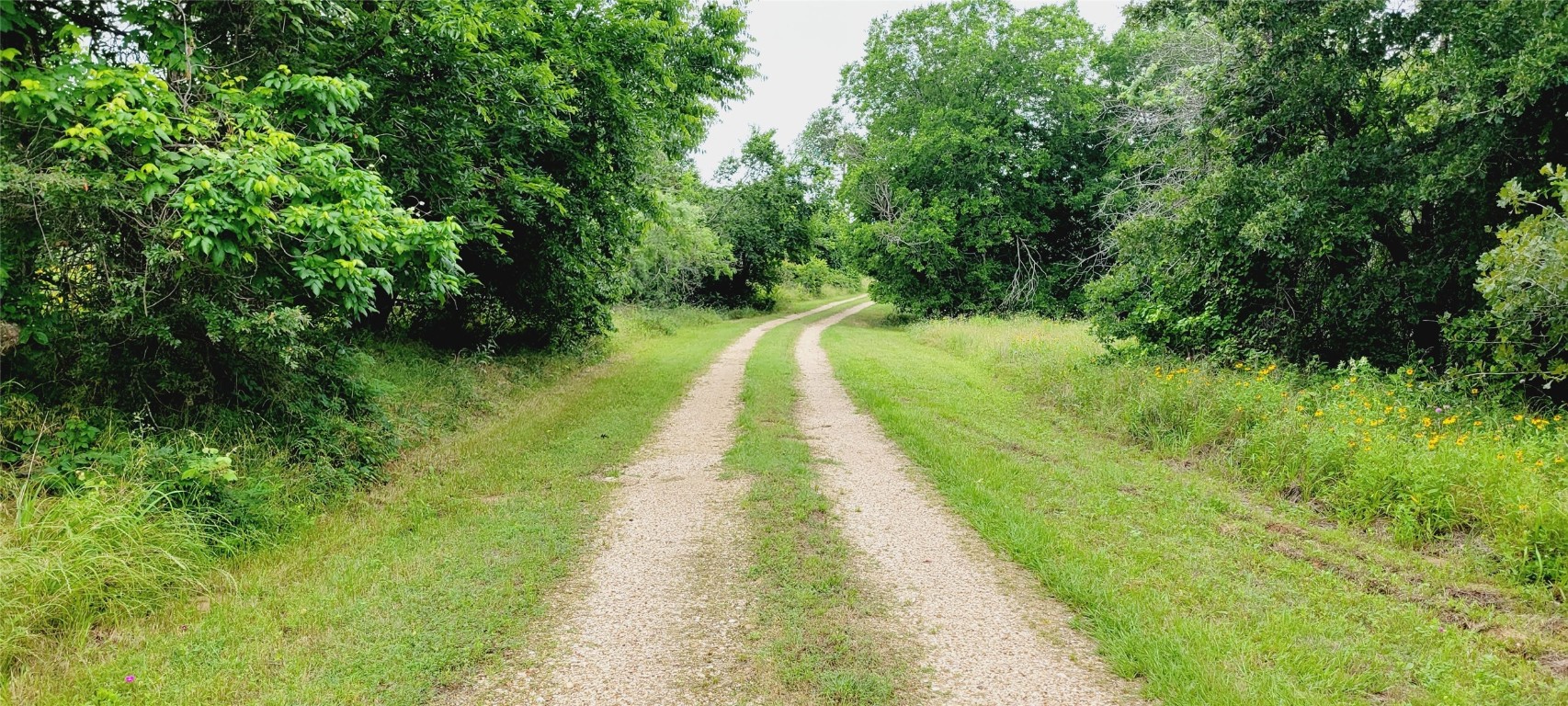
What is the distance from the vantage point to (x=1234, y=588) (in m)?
4.34

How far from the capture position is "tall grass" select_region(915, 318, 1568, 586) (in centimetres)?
495

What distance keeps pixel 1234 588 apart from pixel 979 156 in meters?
28.2

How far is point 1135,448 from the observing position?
26.6 ft

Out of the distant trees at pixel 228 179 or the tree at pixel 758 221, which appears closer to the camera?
the distant trees at pixel 228 179

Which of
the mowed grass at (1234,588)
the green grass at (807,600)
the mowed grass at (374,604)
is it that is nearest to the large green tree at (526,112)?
the mowed grass at (374,604)

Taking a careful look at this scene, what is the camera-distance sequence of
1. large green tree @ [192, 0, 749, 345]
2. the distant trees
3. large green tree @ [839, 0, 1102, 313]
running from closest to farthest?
the distant trees, large green tree @ [192, 0, 749, 345], large green tree @ [839, 0, 1102, 313]

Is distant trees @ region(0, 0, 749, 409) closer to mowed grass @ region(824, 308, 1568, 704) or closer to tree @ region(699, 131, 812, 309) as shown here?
mowed grass @ region(824, 308, 1568, 704)

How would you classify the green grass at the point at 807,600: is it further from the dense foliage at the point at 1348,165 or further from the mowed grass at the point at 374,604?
the dense foliage at the point at 1348,165

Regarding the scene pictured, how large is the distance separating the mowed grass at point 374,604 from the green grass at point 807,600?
148 centimetres

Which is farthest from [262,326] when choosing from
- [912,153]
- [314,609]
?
[912,153]

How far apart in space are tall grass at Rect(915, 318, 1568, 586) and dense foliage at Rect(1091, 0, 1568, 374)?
1.02 meters

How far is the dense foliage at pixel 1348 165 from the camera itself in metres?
7.67

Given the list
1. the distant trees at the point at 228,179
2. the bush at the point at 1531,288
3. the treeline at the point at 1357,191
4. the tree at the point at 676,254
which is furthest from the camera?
the tree at the point at 676,254

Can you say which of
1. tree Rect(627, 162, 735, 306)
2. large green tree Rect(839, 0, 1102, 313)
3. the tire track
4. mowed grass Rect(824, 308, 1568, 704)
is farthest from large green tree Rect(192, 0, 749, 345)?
large green tree Rect(839, 0, 1102, 313)
